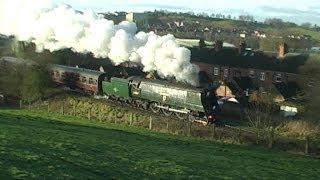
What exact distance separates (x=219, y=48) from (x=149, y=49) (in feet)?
126

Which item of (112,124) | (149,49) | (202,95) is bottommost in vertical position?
(112,124)

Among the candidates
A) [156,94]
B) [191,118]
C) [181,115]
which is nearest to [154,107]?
[156,94]

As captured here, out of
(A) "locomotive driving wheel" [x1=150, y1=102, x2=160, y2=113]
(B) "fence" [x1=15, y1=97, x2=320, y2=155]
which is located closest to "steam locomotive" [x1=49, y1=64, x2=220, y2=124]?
(A) "locomotive driving wheel" [x1=150, y1=102, x2=160, y2=113]

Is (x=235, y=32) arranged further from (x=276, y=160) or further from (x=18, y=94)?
(x=276, y=160)

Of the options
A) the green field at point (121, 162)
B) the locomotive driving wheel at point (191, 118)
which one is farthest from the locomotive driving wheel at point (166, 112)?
the green field at point (121, 162)

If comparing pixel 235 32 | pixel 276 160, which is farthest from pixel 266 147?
pixel 235 32

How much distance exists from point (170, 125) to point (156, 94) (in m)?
5.47

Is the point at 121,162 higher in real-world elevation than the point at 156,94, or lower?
lower

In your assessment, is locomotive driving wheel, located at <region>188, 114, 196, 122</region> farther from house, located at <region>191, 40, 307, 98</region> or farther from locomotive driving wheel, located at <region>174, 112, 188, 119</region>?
house, located at <region>191, 40, 307, 98</region>

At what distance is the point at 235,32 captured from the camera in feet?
567

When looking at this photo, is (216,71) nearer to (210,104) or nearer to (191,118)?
(210,104)

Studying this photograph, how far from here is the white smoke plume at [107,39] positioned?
127 feet

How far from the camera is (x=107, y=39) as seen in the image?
40.2 meters

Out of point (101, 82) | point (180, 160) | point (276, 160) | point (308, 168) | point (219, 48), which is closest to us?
point (180, 160)
